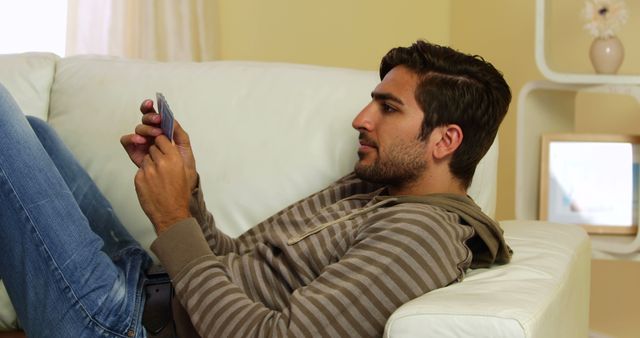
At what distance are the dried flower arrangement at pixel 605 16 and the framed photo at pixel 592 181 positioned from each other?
11.6 inches

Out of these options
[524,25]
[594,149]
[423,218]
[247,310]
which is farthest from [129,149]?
[524,25]

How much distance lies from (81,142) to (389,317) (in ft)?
3.17

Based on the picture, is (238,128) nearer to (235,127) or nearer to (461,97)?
(235,127)

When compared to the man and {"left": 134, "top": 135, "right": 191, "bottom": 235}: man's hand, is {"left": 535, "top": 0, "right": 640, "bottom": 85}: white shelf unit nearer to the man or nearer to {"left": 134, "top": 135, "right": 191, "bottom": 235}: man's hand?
the man

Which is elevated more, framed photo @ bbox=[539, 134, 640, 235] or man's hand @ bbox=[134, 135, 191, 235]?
man's hand @ bbox=[134, 135, 191, 235]

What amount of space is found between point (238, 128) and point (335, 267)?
0.67 metres

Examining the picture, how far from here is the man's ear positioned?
1532mm

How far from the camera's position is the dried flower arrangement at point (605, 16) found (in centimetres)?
251

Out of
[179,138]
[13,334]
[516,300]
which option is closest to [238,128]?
[179,138]

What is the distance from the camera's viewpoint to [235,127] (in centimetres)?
184

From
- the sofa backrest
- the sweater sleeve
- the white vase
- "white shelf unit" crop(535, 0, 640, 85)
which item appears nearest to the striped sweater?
the sweater sleeve

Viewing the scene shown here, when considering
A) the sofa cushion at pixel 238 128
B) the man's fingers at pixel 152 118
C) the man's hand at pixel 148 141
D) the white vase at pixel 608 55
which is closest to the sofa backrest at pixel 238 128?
the sofa cushion at pixel 238 128

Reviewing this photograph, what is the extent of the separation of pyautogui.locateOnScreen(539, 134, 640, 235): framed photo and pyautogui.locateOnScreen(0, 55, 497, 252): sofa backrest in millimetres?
821

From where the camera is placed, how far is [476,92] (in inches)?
60.8
